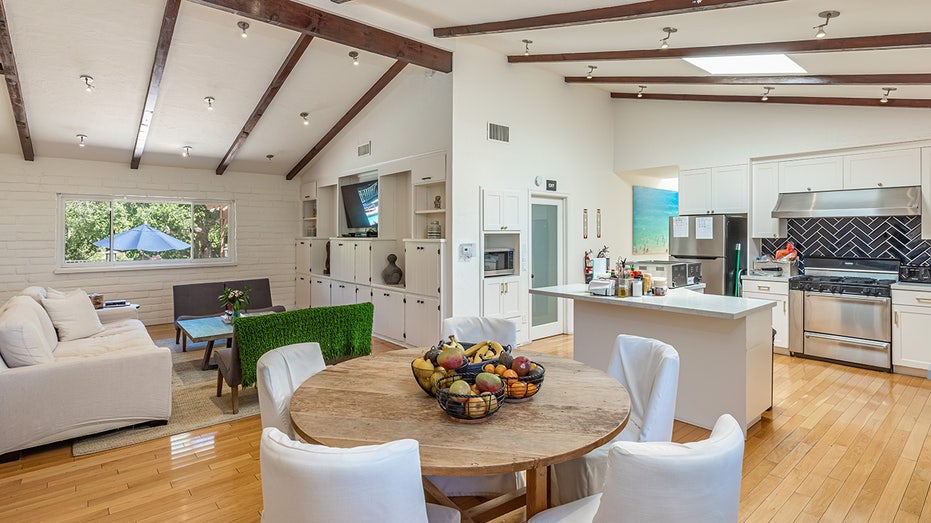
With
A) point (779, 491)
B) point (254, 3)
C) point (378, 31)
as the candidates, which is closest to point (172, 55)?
point (254, 3)

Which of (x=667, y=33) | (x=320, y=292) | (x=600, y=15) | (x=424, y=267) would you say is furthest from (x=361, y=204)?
(x=667, y=33)

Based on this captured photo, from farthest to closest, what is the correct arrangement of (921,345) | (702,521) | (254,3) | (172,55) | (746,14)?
(172,55) → (921,345) → (254,3) → (746,14) → (702,521)

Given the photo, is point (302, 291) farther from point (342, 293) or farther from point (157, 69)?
point (157, 69)

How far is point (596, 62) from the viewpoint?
17.3ft

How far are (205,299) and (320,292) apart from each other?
1835mm

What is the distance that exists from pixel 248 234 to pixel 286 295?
1.31 m

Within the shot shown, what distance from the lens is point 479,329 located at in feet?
9.81

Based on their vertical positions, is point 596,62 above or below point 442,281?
above

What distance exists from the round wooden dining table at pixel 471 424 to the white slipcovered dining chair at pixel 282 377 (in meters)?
0.11

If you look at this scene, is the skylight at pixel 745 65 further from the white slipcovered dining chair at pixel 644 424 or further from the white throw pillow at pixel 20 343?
the white throw pillow at pixel 20 343

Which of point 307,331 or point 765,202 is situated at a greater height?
point 765,202

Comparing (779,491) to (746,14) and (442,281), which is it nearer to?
(746,14)

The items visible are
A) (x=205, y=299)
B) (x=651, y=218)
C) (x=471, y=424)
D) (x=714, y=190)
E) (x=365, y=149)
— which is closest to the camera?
(x=471, y=424)

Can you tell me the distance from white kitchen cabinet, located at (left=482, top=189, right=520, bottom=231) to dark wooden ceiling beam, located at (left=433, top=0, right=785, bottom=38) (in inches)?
67.9
